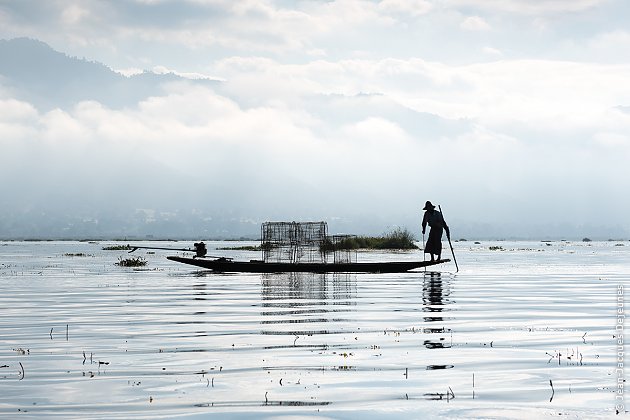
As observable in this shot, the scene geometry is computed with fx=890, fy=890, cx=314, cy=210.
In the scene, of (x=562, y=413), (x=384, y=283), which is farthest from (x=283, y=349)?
(x=384, y=283)

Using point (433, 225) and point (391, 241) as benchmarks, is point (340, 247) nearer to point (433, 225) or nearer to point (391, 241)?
point (433, 225)

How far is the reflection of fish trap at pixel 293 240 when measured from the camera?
1812 inches

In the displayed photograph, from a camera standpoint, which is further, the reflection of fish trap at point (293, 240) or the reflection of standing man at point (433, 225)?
the reflection of fish trap at point (293, 240)

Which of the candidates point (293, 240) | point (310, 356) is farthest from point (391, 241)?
point (310, 356)

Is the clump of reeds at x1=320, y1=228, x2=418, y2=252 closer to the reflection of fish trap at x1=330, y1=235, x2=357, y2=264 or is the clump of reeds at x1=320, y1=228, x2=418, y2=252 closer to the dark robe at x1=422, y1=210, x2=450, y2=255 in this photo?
the reflection of fish trap at x1=330, y1=235, x2=357, y2=264

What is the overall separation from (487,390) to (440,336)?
19.2ft

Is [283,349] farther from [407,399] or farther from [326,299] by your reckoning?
[326,299]

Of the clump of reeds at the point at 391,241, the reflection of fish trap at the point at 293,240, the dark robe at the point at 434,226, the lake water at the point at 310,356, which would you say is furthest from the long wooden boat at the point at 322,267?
the clump of reeds at the point at 391,241

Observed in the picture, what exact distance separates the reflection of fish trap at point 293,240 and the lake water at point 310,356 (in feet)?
51.2

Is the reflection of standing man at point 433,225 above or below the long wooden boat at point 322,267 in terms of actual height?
above

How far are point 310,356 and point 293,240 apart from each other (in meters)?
31.2

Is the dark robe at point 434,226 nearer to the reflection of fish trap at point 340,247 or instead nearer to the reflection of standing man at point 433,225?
the reflection of standing man at point 433,225

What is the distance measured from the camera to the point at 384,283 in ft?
126

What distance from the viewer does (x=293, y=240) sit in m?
46.5
